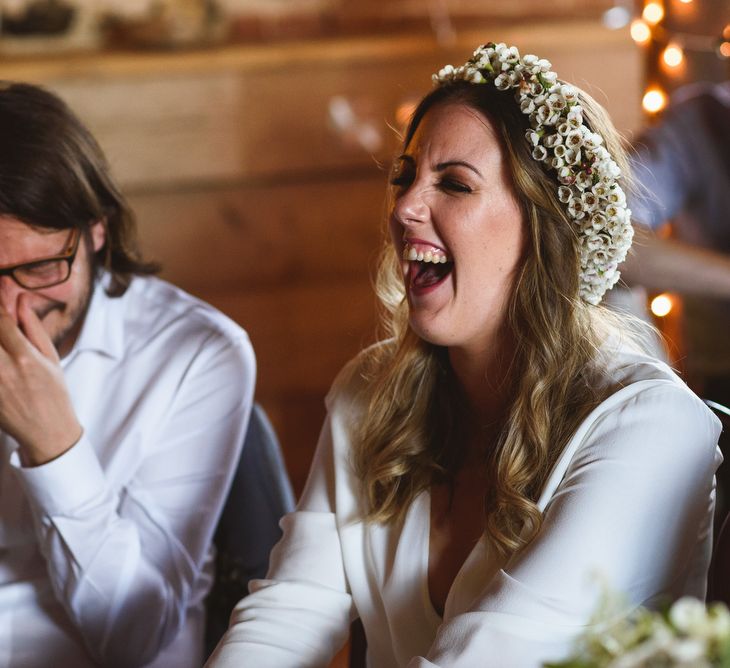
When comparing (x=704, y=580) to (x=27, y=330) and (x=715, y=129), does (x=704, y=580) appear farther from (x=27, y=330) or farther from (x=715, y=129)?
(x=715, y=129)

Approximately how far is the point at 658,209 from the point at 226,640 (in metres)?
1.69

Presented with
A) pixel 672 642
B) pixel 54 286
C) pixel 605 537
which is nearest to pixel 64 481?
pixel 54 286

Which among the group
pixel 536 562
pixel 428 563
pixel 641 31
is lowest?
pixel 428 563

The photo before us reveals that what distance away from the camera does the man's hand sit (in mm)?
1633

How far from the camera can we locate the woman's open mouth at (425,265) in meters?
1.44

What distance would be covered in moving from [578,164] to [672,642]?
32.6 inches

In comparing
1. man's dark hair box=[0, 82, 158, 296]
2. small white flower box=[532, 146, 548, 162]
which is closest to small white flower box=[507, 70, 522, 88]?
small white flower box=[532, 146, 548, 162]

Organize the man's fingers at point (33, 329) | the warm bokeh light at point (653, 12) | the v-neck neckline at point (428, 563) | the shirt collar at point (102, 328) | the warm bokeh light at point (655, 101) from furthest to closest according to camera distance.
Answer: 1. the warm bokeh light at point (655, 101)
2. the warm bokeh light at point (653, 12)
3. the shirt collar at point (102, 328)
4. the man's fingers at point (33, 329)
5. the v-neck neckline at point (428, 563)

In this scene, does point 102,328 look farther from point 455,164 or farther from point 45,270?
point 455,164

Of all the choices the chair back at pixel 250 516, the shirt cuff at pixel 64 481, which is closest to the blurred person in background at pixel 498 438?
the chair back at pixel 250 516

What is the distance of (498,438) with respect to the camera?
1.42m

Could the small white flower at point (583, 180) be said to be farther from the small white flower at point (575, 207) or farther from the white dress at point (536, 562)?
the white dress at point (536, 562)

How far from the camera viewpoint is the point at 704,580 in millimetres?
1376

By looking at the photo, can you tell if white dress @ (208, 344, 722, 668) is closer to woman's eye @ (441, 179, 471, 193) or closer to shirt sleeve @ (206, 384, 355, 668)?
shirt sleeve @ (206, 384, 355, 668)
